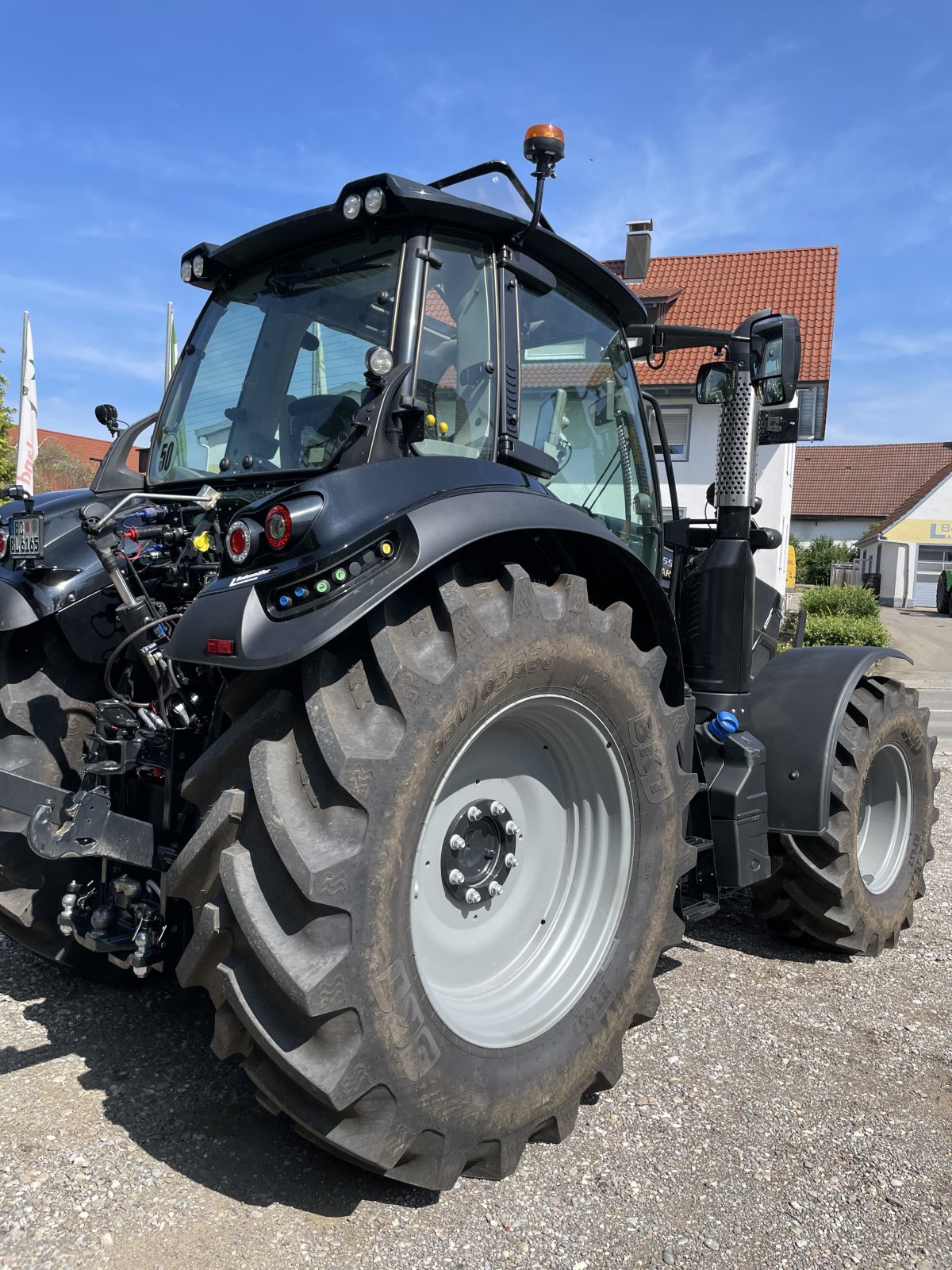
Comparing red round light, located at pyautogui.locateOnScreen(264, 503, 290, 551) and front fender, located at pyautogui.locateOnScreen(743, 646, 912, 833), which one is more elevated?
red round light, located at pyautogui.locateOnScreen(264, 503, 290, 551)

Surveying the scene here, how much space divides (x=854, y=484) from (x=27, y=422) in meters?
53.7

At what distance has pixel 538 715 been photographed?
2.71 meters

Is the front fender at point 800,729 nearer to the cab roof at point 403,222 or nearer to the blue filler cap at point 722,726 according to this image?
the blue filler cap at point 722,726

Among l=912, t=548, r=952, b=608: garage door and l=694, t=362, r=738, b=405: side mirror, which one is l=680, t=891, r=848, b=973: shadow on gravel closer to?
l=694, t=362, r=738, b=405: side mirror

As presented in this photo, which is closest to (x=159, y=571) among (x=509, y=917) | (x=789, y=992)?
(x=509, y=917)

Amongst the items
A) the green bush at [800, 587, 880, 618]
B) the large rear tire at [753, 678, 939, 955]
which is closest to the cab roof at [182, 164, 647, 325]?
the large rear tire at [753, 678, 939, 955]

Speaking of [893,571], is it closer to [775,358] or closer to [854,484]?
[854,484]

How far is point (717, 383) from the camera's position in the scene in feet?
12.6

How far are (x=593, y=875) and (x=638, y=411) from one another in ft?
6.18

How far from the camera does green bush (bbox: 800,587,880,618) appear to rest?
72.6 feet

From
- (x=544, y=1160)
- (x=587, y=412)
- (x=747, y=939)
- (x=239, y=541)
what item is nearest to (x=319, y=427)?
(x=239, y=541)

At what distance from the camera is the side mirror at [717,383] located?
3.81 metres

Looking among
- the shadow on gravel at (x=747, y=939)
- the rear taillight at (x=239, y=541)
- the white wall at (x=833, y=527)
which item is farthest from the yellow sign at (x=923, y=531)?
the rear taillight at (x=239, y=541)

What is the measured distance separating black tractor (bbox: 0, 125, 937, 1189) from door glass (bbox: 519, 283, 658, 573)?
0.02m
